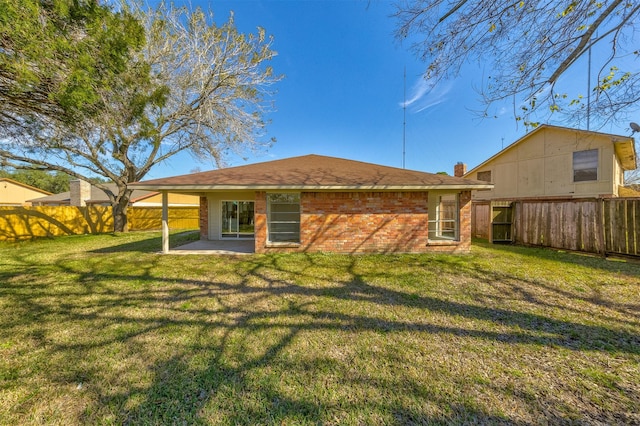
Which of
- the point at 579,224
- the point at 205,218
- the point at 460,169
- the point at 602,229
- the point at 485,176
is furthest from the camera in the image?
the point at 485,176

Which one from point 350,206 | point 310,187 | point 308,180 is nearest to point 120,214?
point 308,180

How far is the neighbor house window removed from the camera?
31.0ft

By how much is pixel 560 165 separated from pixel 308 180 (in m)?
13.8

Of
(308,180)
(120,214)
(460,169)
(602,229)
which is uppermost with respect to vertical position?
(460,169)

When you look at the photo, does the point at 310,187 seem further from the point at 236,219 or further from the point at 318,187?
the point at 236,219

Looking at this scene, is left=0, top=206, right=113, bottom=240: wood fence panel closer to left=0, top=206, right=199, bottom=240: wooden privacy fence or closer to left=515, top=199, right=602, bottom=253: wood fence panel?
left=0, top=206, right=199, bottom=240: wooden privacy fence

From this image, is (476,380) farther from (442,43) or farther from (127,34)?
(127,34)

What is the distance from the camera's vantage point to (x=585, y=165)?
12344mm

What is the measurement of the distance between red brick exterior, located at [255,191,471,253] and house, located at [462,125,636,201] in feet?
19.9

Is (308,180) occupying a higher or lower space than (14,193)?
lower

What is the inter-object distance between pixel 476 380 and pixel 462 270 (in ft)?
15.1

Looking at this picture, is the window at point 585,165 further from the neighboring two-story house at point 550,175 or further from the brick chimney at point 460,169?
the brick chimney at point 460,169

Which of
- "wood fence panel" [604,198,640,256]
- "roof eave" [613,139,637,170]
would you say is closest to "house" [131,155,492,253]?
"wood fence panel" [604,198,640,256]

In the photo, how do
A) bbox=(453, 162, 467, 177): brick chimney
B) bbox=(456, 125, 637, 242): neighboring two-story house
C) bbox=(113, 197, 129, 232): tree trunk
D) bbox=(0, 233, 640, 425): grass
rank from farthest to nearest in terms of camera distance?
bbox=(453, 162, 467, 177): brick chimney → bbox=(113, 197, 129, 232): tree trunk → bbox=(456, 125, 637, 242): neighboring two-story house → bbox=(0, 233, 640, 425): grass
